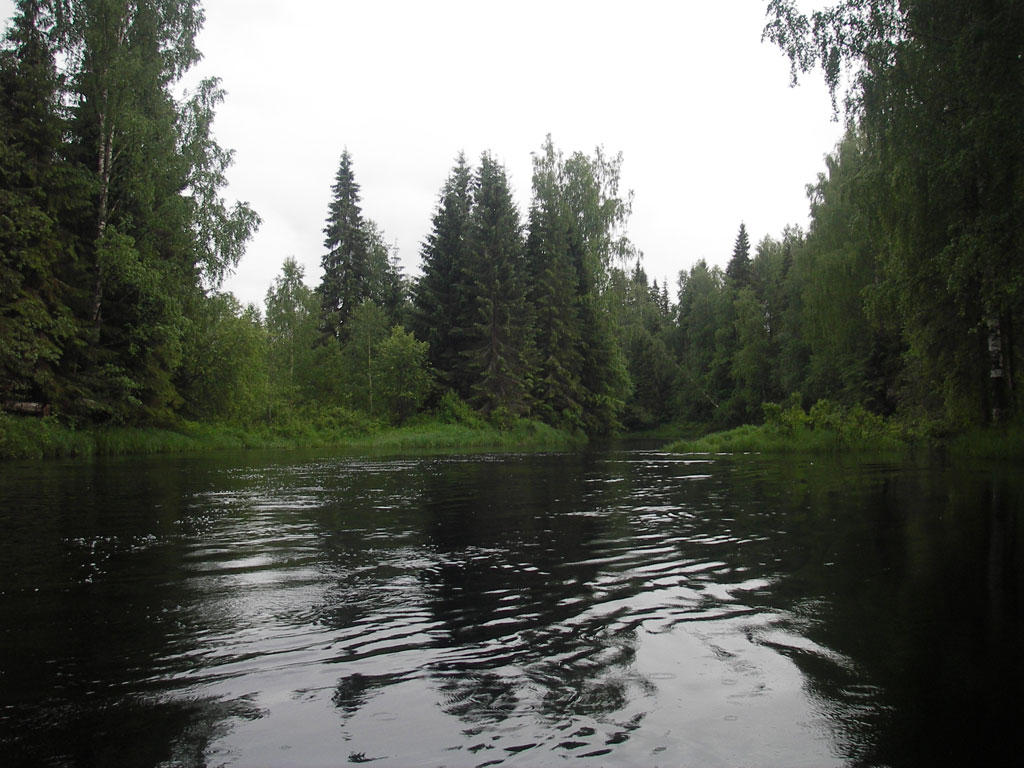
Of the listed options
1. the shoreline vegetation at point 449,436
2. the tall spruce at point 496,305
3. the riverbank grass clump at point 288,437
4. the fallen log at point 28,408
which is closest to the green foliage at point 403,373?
the shoreline vegetation at point 449,436

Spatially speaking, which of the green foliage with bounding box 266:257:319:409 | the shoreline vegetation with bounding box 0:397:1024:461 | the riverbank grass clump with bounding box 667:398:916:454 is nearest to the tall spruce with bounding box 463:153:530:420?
the shoreline vegetation with bounding box 0:397:1024:461

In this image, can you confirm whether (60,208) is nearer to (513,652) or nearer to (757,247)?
(513,652)

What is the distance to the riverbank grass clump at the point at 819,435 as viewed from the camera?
76.1 ft

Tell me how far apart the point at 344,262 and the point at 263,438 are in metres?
Result: 25.2

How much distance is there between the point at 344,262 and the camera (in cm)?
5581

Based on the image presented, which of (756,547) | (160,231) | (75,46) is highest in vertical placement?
(75,46)

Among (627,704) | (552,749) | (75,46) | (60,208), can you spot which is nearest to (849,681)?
(627,704)

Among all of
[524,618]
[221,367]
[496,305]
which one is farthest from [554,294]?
[524,618]

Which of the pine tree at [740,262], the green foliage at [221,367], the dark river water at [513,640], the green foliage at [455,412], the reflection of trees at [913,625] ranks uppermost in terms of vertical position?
the pine tree at [740,262]

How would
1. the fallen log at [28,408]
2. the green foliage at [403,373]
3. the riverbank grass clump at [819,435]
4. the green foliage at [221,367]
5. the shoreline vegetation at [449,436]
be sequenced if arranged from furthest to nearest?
the green foliage at [403,373] → the green foliage at [221,367] → the riverbank grass clump at [819,435] → the fallen log at [28,408] → the shoreline vegetation at [449,436]

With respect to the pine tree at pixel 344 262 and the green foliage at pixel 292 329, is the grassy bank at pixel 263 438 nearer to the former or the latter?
the green foliage at pixel 292 329

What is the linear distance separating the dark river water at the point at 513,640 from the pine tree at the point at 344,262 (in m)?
47.9

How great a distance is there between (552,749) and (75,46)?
30357 millimetres

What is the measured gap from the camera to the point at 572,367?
46938mm
